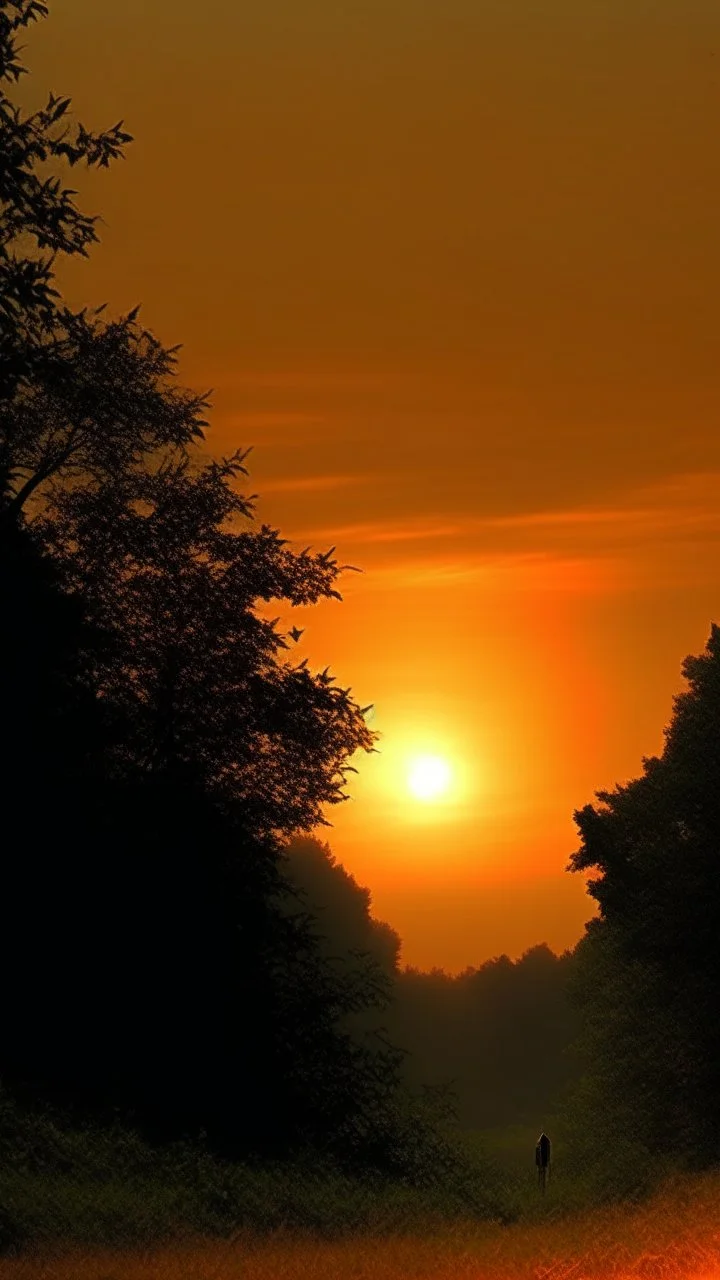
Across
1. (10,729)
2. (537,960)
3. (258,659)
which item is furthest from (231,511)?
(537,960)

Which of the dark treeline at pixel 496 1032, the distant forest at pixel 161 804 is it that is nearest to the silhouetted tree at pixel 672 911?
the distant forest at pixel 161 804

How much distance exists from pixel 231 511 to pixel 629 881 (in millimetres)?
18956

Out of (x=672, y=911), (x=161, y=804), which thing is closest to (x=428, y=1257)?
(x=161, y=804)

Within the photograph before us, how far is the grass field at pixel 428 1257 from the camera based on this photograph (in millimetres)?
16141

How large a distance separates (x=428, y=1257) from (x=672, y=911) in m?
29.6

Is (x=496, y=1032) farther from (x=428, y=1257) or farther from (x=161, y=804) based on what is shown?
(x=428, y=1257)

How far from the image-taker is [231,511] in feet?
115

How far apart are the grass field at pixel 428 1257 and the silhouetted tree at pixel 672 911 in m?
23.4

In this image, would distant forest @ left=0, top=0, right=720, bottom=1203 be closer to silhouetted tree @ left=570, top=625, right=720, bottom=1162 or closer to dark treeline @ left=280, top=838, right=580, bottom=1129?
silhouetted tree @ left=570, top=625, right=720, bottom=1162

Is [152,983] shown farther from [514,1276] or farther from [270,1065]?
[514,1276]

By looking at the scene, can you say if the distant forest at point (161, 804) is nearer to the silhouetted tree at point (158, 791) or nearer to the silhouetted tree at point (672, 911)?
the silhouetted tree at point (158, 791)

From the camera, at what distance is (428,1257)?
1830 cm

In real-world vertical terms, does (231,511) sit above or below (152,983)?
above

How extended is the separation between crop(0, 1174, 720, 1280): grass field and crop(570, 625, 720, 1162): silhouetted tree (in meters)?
23.4
